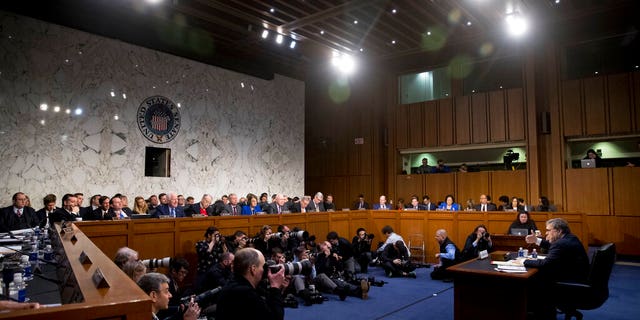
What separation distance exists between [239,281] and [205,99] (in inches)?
331

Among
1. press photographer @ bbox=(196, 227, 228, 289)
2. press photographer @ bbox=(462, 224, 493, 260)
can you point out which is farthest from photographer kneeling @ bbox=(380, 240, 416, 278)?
press photographer @ bbox=(196, 227, 228, 289)

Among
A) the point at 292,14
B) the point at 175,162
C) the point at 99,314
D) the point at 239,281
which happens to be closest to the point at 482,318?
the point at 239,281

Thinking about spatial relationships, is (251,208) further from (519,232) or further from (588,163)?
(588,163)

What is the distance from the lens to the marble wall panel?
7484 millimetres

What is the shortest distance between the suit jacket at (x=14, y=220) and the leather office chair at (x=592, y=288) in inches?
294

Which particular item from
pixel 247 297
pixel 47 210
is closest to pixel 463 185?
pixel 47 210

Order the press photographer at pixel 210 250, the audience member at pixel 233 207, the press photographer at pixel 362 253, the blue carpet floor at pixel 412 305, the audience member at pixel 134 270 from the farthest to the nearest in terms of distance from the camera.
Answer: the audience member at pixel 233 207
the press photographer at pixel 362 253
the press photographer at pixel 210 250
the blue carpet floor at pixel 412 305
the audience member at pixel 134 270

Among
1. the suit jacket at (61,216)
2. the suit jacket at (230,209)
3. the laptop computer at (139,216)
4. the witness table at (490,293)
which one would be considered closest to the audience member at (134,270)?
the witness table at (490,293)

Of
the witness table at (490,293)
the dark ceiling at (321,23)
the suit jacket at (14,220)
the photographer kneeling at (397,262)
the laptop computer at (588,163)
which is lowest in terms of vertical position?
the photographer kneeling at (397,262)

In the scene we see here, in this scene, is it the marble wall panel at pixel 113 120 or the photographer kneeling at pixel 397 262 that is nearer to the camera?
the marble wall panel at pixel 113 120

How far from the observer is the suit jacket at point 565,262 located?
4.18m

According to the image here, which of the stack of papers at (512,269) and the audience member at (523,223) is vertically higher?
the audience member at (523,223)

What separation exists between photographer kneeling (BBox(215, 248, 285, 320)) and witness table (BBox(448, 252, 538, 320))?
2.26 meters

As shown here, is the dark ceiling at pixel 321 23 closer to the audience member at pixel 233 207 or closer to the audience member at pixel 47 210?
the audience member at pixel 47 210
